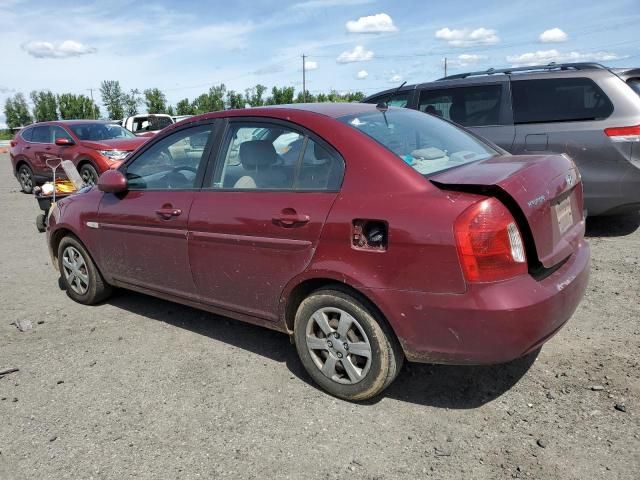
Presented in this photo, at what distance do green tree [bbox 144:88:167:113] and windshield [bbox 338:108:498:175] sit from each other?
185 ft

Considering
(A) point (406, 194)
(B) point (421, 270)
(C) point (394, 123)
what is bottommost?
(B) point (421, 270)

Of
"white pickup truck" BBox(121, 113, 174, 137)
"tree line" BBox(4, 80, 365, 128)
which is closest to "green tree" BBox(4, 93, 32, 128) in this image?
"tree line" BBox(4, 80, 365, 128)

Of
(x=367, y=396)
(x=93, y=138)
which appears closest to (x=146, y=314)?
(x=367, y=396)

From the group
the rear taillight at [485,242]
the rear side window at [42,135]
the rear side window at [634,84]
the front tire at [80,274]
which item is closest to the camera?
the rear taillight at [485,242]

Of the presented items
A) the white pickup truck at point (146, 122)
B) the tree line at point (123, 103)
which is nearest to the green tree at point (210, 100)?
the tree line at point (123, 103)

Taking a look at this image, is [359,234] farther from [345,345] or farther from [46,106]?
[46,106]

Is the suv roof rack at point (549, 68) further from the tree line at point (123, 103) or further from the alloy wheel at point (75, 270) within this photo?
the tree line at point (123, 103)

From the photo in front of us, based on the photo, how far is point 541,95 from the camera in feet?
20.5

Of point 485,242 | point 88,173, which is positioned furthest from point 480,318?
point 88,173

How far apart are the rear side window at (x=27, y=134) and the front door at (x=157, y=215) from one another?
1024 centimetres

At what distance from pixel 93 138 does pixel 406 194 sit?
421 inches

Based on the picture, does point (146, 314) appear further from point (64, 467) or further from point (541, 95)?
point (541, 95)

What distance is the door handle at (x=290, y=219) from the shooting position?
3047mm

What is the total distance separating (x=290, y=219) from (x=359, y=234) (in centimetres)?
46
